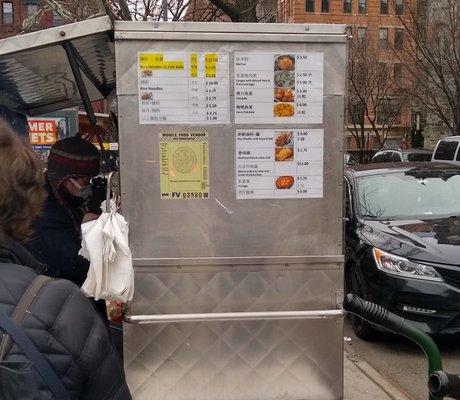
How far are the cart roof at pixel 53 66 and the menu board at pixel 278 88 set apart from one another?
76 cm

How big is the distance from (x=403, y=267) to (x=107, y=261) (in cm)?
324

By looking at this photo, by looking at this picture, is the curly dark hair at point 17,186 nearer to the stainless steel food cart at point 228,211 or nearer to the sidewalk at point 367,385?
the stainless steel food cart at point 228,211

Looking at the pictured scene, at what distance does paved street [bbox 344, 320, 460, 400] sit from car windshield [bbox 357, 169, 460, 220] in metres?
1.33

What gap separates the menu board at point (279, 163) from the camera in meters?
2.95

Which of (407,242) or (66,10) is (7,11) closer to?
(66,10)

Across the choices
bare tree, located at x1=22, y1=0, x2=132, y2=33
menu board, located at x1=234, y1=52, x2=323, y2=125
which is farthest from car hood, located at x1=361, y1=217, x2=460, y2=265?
bare tree, located at x1=22, y1=0, x2=132, y2=33

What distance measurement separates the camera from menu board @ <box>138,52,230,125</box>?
285 cm

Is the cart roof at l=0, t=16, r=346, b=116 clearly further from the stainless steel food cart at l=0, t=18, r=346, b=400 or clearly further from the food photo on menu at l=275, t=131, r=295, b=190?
the food photo on menu at l=275, t=131, r=295, b=190

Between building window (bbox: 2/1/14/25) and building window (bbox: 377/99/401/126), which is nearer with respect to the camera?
building window (bbox: 377/99/401/126)

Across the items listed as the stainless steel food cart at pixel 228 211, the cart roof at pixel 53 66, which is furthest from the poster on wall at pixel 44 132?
the stainless steel food cart at pixel 228 211

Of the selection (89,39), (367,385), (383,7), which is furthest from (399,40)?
(383,7)

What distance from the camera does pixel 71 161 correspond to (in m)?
3.30

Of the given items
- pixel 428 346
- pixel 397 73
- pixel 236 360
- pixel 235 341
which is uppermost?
pixel 397 73

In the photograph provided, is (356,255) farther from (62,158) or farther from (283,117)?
(62,158)
